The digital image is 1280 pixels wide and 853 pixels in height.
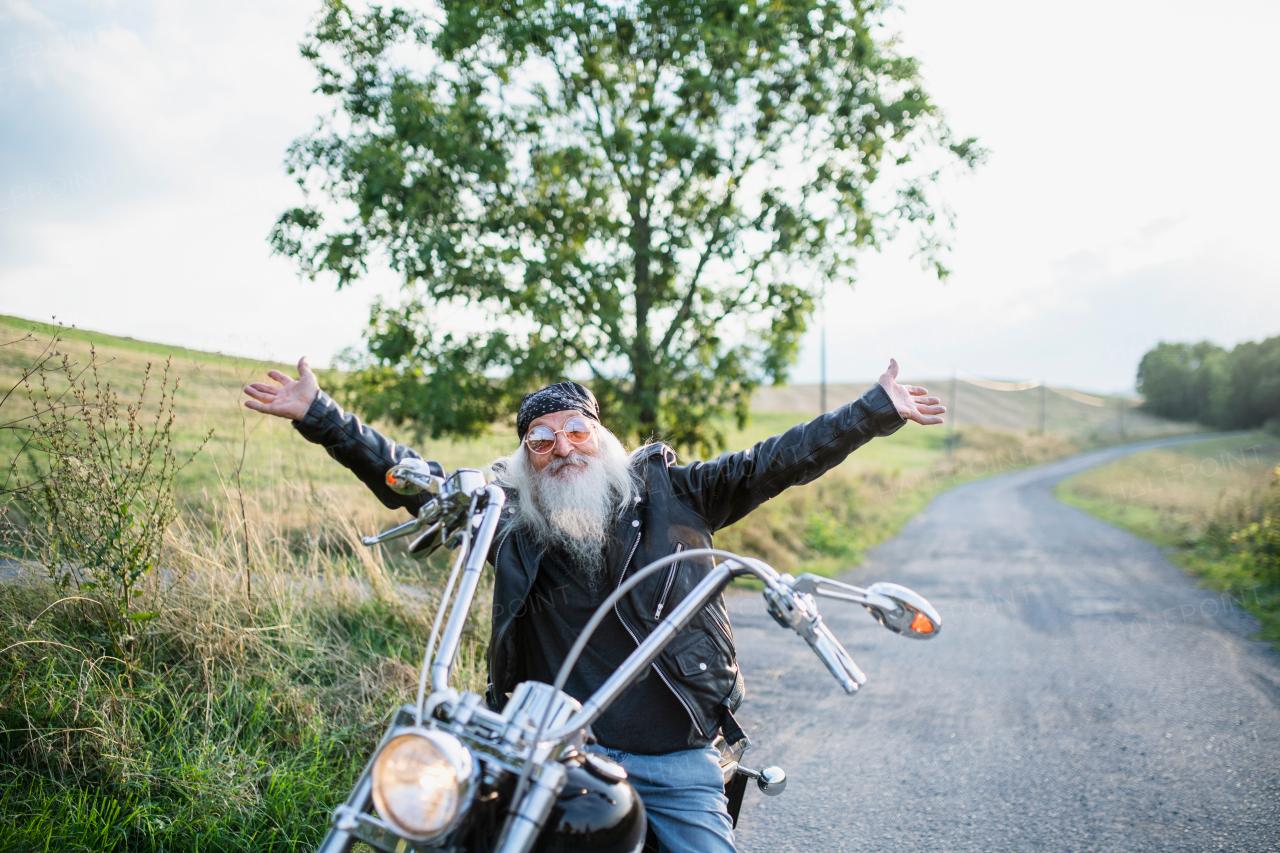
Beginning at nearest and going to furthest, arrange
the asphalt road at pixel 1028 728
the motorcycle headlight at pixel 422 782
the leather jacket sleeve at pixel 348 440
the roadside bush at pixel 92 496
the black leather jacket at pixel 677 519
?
the motorcycle headlight at pixel 422 782 → the black leather jacket at pixel 677 519 → the leather jacket sleeve at pixel 348 440 → the roadside bush at pixel 92 496 → the asphalt road at pixel 1028 728

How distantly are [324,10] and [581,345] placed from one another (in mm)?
4229

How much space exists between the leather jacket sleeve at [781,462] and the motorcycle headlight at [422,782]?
143 cm

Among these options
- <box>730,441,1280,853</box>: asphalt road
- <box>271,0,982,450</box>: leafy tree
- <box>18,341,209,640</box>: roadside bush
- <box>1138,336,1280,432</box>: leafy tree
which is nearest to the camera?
<box>18,341,209,640</box>: roadside bush

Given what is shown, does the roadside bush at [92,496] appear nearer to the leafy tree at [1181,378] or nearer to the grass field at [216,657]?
the grass field at [216,657]

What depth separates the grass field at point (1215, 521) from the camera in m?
7.70

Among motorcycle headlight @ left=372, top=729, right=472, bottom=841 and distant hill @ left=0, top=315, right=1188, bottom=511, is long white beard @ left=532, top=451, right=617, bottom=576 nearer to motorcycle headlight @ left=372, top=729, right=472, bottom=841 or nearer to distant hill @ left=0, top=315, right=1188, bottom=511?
motorcycle headlight @ left=372, top=729, right=472, bottom=841

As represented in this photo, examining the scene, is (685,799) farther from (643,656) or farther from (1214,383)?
(1214,383)

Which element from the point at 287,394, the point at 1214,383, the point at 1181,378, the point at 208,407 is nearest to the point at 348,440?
the point at 287,394

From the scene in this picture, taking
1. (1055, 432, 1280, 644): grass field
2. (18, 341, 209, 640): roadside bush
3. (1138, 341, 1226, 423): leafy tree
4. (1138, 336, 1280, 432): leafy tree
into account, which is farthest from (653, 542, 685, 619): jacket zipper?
(1138, 341, 1226, 423): leafy tree

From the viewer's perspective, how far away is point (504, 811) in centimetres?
130

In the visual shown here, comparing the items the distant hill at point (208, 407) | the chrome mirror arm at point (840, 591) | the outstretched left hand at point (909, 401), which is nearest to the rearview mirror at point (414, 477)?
the chrome mirror arm at point (840, 591)

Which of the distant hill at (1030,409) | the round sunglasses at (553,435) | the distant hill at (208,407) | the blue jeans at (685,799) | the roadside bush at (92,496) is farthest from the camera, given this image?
the distant hill at (1030,409)

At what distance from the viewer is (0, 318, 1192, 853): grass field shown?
105 inches

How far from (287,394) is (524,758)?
1.52 meters
